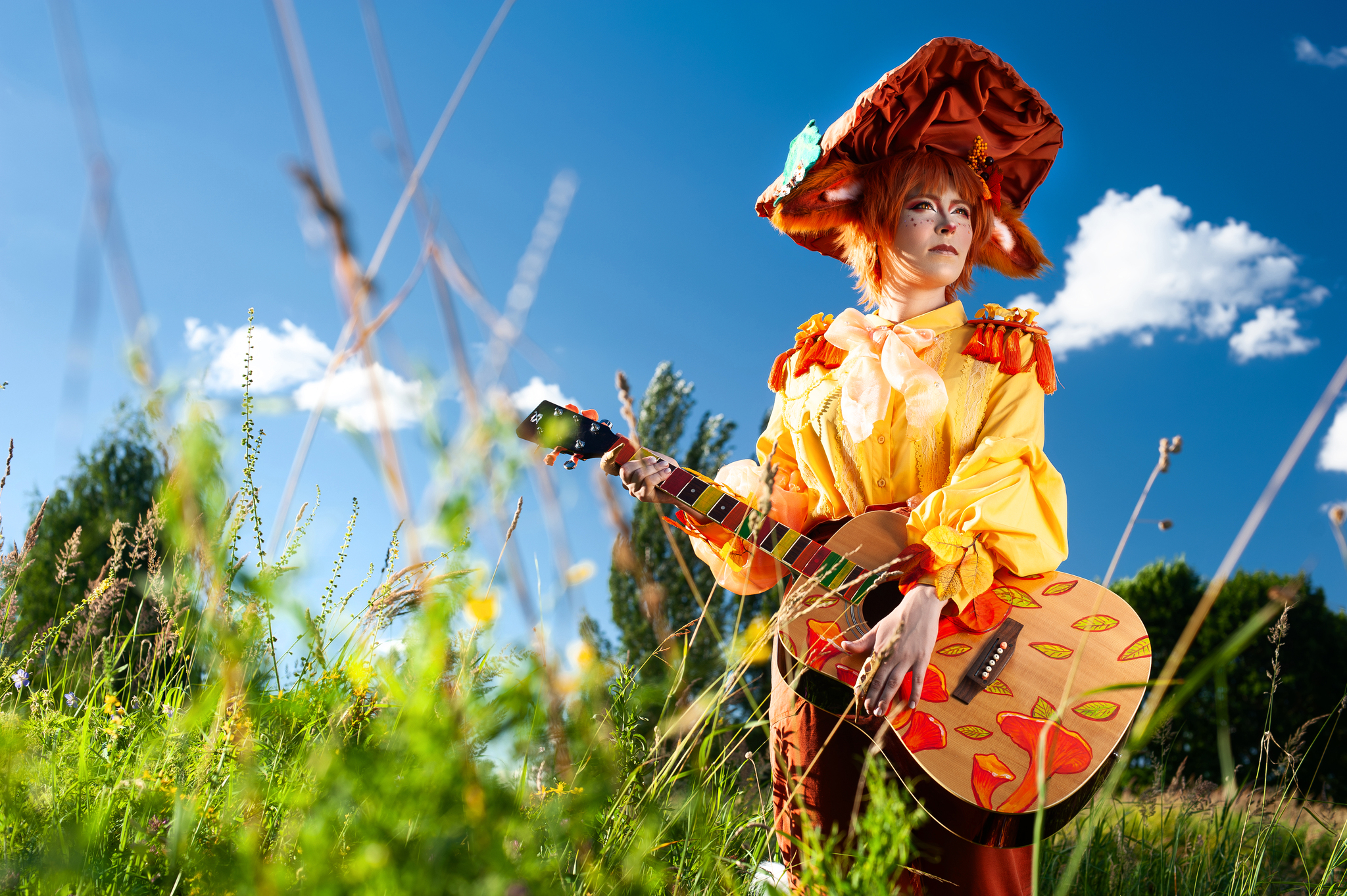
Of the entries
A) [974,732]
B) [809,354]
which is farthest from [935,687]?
[809,354]

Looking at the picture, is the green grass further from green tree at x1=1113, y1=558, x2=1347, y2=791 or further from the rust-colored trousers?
green tree at x1=1113, y1=558, x2=1347, y2=791

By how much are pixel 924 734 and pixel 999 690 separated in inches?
9.7

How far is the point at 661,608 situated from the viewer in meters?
1.05

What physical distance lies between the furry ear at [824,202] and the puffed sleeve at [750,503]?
628mm

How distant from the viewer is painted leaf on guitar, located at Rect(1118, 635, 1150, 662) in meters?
2.05

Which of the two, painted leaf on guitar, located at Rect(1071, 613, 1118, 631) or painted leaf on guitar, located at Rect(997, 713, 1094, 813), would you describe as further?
painted leaf on guitar, located at Rect(1071, 613, 1118, 631)

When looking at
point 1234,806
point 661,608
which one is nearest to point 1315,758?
point 1234,806

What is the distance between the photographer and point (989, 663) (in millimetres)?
2002

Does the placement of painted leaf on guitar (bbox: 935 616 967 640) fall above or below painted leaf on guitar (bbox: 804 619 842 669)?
above

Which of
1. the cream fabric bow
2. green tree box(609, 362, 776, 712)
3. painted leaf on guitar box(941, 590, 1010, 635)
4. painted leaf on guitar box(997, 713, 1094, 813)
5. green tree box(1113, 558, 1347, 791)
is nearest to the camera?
painted leaf on guitar box(997, 713, 1094, 813)

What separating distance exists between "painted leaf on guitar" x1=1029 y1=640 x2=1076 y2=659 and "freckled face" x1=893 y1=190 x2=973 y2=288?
1080 millimetres

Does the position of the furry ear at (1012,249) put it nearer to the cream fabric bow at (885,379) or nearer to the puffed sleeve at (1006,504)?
the cream fabric bow at (885,379)

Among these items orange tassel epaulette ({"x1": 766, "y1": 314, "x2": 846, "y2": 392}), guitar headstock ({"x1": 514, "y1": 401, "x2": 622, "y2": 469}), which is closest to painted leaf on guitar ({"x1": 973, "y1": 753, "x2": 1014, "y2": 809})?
orange tassel epaulette ({"x1": 766, "y1": 314, "x2": 846, "y2": 392})

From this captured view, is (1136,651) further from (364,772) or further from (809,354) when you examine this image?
(364,772)
